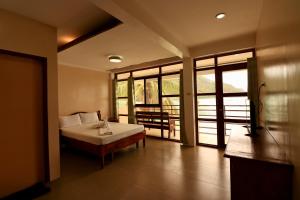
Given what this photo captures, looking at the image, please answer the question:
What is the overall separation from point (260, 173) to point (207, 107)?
3017mm

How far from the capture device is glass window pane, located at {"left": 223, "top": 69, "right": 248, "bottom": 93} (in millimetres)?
3670

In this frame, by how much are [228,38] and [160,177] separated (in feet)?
11.1

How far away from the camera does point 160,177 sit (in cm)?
264

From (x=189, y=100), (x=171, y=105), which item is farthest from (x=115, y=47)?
(x=171, y=105)

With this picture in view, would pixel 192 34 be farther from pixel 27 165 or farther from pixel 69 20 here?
pixel 27 165

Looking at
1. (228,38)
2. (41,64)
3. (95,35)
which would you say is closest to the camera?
(41,64)

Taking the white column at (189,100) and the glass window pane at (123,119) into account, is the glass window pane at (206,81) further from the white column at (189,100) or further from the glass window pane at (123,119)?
the glass window pane at (123,119)

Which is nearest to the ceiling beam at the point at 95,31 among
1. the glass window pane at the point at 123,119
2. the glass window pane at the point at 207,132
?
the glass window pane at the point at 207,132

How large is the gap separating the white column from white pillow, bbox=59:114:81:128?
330 cm

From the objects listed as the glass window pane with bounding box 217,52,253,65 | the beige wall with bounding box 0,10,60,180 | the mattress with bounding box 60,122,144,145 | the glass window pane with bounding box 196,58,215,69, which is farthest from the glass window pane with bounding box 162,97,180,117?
the beige wall with bounding box 0,10,60,180

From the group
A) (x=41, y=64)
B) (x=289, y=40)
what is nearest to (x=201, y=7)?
(x=289, y=40)

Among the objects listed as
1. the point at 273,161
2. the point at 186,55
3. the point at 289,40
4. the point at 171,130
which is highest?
the point at 186,55

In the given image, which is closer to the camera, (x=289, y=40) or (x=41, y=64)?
(x=289, y=40)

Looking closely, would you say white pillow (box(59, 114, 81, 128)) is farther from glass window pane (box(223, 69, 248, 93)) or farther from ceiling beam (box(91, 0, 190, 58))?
glass window pane (box(223, 69, 248, 93))
